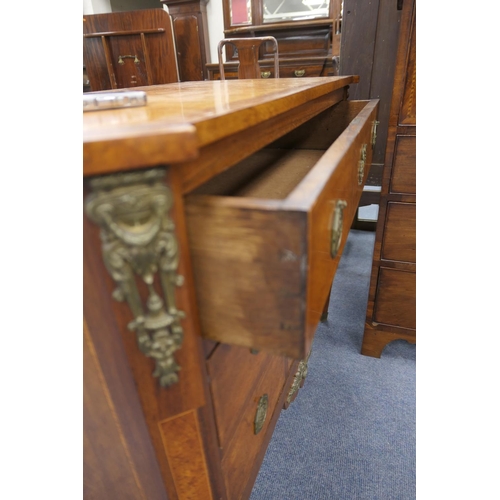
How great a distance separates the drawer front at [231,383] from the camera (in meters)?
0.40

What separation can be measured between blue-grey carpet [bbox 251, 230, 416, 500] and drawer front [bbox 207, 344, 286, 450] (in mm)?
408

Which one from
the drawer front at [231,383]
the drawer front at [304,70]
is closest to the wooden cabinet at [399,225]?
the drawer front at [231,383]

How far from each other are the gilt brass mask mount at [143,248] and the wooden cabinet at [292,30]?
259 cm

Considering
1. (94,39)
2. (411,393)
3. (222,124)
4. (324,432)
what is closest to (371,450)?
(324,432)

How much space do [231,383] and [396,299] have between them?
0.75 m

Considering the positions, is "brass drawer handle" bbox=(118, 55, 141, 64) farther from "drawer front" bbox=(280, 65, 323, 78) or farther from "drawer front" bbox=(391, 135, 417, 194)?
"drawer front" bbox=(391, 135, 417, 194)

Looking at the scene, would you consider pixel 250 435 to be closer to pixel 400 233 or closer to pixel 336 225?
pixel 336 225

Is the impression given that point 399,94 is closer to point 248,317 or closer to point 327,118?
point 327,118

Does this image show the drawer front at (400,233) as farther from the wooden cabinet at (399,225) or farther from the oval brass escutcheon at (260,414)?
the oval brass escutcheon at (260,414)

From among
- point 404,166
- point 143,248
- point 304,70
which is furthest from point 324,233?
point 304,70

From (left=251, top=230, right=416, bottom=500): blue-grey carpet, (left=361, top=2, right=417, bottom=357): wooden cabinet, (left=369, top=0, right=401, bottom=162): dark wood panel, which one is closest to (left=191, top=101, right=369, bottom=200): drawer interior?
(left=361, top=2, right=417, bottom=357): wooden cabinet

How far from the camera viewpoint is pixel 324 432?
93 centimetres

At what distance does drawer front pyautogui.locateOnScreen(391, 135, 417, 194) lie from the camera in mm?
864

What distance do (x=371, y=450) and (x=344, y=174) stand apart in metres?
0.77
